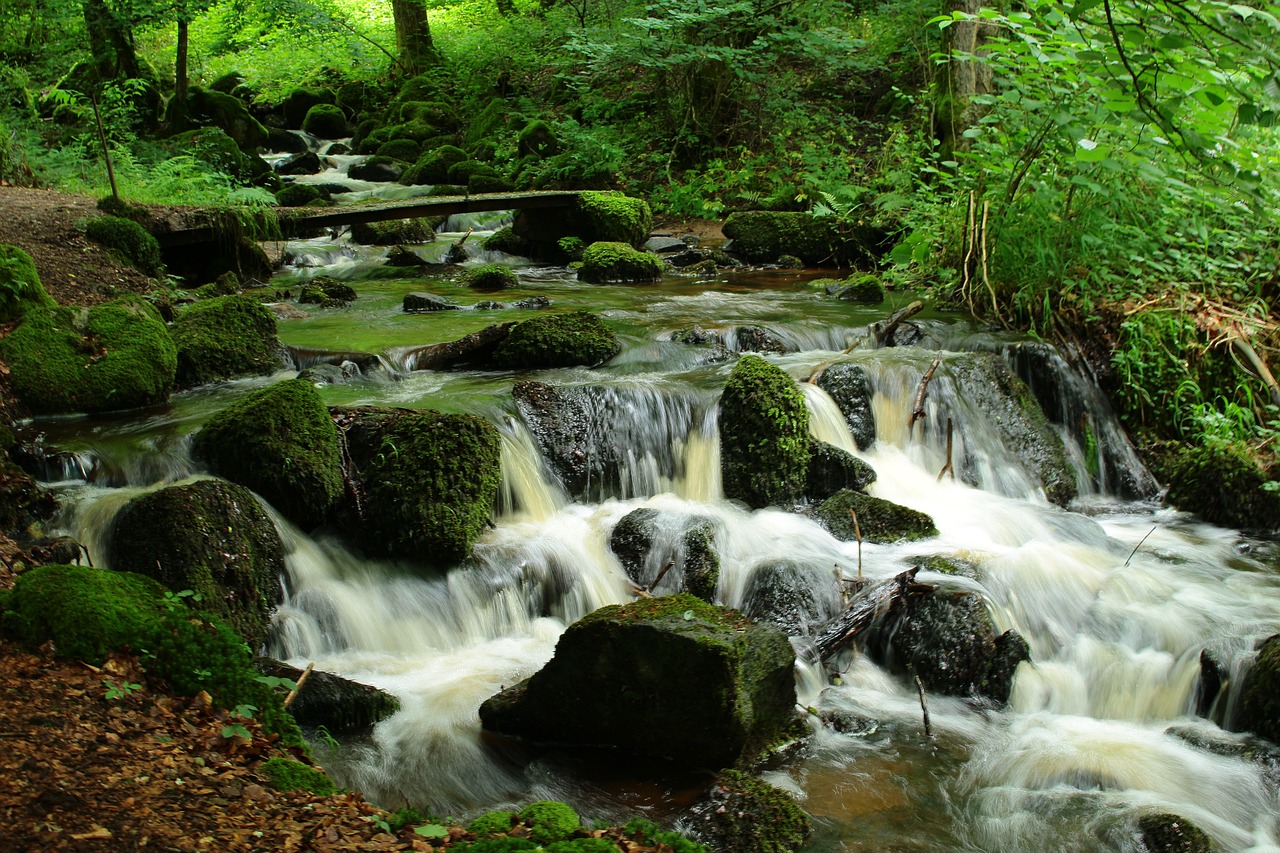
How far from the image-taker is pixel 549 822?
3246 mm

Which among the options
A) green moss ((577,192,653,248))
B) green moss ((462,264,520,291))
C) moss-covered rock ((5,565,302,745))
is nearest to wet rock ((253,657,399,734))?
moss-covered rock ((5,565,302,745))

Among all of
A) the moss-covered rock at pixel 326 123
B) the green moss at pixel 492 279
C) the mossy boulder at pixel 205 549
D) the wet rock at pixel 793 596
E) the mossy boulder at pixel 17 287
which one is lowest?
the wet rock at pixel 793 596

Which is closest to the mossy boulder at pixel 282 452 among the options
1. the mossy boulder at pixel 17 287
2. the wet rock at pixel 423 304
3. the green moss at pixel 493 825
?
the mossy boulder at pixel 17 287

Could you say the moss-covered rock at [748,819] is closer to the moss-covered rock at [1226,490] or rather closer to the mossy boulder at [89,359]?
the moss-covered rock at [1226,490]

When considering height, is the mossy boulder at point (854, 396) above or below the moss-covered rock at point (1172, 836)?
above

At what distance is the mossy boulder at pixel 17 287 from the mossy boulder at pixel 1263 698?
8226mm

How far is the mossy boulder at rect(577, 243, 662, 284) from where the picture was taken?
13.2 metres

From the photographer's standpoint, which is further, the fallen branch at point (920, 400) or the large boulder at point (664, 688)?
the fallen branch at point (920, 400)

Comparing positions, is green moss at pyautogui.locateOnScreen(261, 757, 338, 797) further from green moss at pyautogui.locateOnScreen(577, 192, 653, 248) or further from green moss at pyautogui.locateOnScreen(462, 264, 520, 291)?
green moss at pyautogui.locateOnScreen(577, 192, 653, 248)

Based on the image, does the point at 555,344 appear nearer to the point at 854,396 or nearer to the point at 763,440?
the point at 763,440

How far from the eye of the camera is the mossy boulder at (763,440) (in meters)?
6.82

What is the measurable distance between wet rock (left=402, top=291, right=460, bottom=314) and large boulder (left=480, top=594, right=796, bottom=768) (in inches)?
268

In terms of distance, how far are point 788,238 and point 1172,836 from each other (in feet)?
38.5

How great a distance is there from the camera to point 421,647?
5387 millimetres
